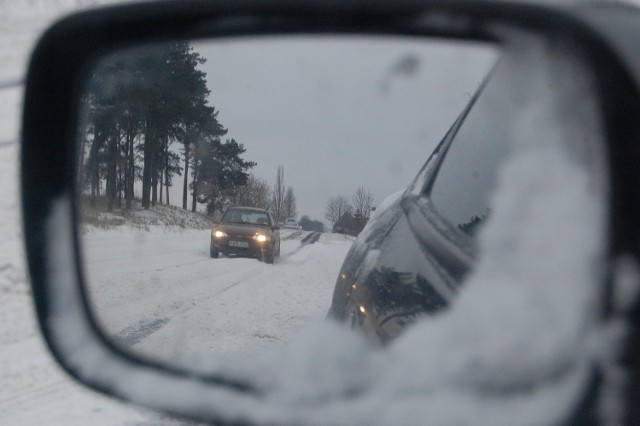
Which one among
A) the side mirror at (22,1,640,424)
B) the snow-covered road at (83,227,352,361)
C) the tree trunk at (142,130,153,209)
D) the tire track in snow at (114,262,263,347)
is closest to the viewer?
the side mirror at (22,1,640,424)

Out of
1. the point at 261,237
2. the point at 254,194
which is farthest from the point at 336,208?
the point at 261,237

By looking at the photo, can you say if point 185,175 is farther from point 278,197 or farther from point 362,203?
point 362,203

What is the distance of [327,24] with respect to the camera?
5.34 feet

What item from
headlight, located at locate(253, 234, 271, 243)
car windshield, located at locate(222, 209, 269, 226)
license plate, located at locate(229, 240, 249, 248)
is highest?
car windshield, located at locate(222, 209, 269, 226)

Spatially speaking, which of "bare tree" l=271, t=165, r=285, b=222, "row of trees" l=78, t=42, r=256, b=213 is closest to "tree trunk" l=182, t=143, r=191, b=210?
"row of trees" l=78, t=42, r=256, b=213

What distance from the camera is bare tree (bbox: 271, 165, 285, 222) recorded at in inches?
66.3

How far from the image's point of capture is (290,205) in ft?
5.53

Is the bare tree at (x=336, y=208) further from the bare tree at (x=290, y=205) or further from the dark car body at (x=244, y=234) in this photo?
the dark car body at (x=244, y=234)

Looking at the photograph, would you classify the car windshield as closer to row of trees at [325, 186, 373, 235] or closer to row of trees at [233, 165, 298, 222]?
row of trees at [233, 165, 298, 222]

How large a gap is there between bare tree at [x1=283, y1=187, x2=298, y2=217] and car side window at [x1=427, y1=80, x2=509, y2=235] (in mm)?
425

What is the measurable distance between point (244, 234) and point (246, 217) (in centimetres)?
15

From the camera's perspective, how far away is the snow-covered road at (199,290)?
6.03ft

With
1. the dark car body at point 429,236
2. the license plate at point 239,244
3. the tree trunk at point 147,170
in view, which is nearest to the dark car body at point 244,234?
the license plate at point 239,244

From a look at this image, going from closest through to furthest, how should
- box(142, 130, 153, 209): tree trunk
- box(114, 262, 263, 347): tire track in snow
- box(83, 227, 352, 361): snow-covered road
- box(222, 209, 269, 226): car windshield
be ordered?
box(83, 227, 352, 361): snow-covered road → box(222, 209, 269, 226): car windshield → box(114, 262, 263, 347): tire track in snow → box(142, 130, 153, 209): tree trunk
